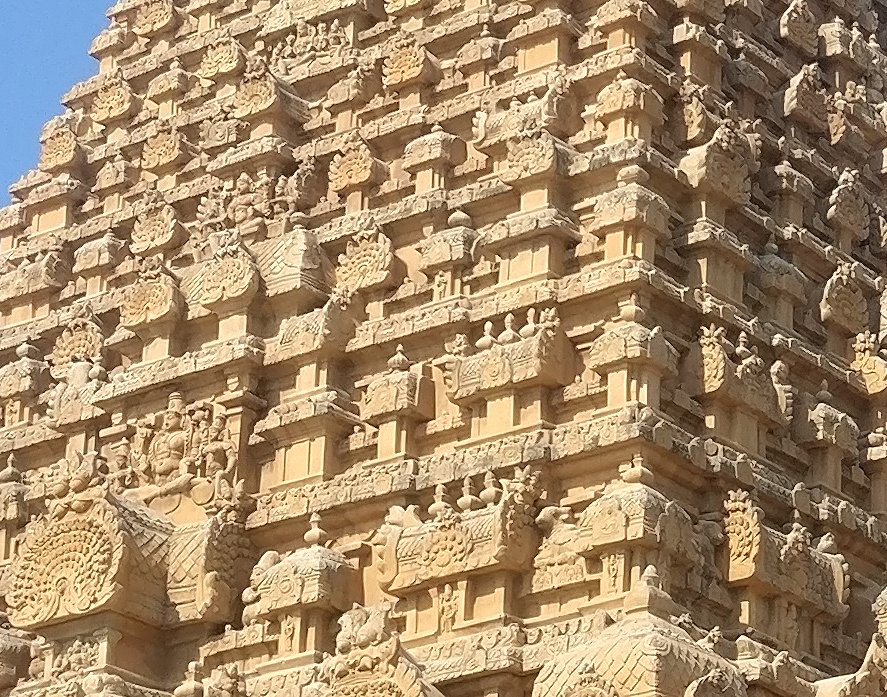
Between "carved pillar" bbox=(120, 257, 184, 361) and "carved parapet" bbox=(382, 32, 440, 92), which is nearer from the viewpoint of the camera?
"carved pillar" bbox=(120, 257, 184, 361)

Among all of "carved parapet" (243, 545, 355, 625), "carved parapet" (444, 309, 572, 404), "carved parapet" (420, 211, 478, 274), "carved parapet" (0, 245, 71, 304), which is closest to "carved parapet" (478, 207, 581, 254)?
"carved parapet" (420, 211, 478, 274)

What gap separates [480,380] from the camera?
917 inches

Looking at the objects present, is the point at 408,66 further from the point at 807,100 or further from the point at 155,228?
the point at 807,100

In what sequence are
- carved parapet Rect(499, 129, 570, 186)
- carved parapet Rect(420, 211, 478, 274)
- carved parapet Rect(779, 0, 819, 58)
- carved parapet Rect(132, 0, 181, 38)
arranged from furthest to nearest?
carved parapet Rect(132, 0, 181, 38), carved parapet Rect(779, 0, 819, 58), carved parapet Rect(420, 211, 478, 274), carved parapet Rect(499, 129, 570, 186)

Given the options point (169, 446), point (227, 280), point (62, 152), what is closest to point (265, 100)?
point (227, 280)

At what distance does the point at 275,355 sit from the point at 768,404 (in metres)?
5.40

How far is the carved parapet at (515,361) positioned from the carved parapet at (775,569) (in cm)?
218

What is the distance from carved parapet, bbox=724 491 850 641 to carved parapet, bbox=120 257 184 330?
716 cm

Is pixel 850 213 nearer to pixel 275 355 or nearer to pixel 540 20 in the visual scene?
pixel 540 20

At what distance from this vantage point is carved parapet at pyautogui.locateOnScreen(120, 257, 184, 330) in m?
26.3

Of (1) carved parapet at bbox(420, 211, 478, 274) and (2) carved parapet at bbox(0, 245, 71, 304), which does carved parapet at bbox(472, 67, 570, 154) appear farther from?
(2) carved parapet at bbox(0, 245, 71, 304)

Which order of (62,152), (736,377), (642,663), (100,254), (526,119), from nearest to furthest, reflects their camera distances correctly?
1. (642,663)
2. (736,377)
3. (526,119)
4. (100,254)
5. (62,152)

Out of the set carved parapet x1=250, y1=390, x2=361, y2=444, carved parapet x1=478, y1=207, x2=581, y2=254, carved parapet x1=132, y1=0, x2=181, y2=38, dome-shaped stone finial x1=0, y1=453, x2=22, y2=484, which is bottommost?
carved parapet x1=250, y1=390, x2=361, y2=444

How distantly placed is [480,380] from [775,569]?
3.47 meters
